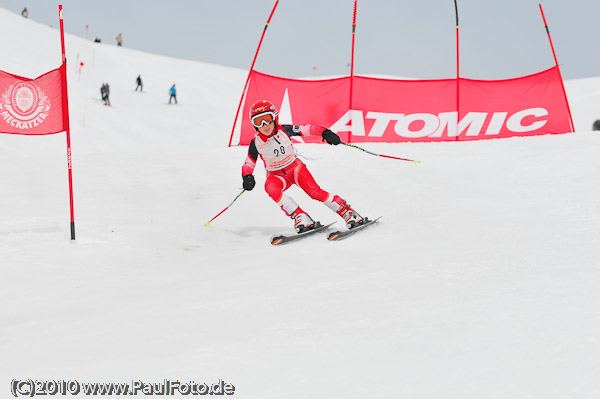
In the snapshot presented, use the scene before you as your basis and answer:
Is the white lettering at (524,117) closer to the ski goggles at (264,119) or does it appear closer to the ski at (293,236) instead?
the ski at (293,236)

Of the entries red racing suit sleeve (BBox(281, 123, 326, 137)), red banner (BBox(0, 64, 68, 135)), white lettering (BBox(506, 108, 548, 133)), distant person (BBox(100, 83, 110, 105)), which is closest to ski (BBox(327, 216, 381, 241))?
red racing suit sleeve (BBox(281, 123, 326, 137))

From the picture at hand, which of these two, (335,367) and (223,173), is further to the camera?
(223,173)

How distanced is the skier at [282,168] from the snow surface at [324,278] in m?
0.46

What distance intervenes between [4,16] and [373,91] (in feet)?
104

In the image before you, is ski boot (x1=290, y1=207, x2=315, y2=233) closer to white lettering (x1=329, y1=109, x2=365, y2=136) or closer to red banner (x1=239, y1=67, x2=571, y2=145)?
red banner (x1=239, y1=67, x2=571, y2=145)

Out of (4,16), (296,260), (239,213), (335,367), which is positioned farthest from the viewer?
(4,16)

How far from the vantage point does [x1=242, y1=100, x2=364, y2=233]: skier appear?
5.73m

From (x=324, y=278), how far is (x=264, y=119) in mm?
2343

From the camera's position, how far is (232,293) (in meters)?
3.71

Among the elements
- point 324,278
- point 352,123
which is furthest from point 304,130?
point 352,123

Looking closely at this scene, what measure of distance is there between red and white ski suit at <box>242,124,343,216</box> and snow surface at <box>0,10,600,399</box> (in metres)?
0.58

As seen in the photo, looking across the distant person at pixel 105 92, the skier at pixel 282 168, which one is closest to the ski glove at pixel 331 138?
the skier at pixel 282 168

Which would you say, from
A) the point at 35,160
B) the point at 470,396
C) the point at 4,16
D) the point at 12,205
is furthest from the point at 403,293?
the point at 4,16

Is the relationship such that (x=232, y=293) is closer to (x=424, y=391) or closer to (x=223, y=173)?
(x=424, y=391)
